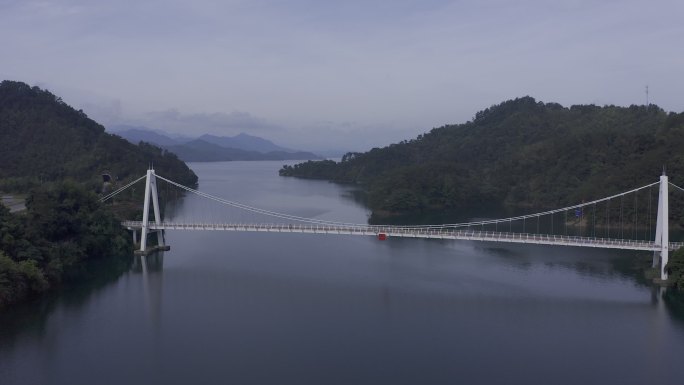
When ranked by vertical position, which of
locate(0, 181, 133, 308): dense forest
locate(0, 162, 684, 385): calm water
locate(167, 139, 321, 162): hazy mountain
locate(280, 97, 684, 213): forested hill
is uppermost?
locate(167, 139, 321, 162): hazy mountain

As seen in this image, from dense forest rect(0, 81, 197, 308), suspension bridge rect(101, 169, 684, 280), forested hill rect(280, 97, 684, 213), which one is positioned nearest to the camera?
dense forest rect(0, 81, 197, 308)

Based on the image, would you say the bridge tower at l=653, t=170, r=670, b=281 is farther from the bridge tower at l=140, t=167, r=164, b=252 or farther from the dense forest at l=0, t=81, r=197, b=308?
the dense forest at l=0, t=81, r=197, b=308

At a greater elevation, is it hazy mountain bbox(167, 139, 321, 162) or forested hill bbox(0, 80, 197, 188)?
hazy mountain bbox(167, 139, 321, 162)

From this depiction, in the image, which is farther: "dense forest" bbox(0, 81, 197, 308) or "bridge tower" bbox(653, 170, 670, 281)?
"bridge tower" bbox(653, 170, 670, 281)

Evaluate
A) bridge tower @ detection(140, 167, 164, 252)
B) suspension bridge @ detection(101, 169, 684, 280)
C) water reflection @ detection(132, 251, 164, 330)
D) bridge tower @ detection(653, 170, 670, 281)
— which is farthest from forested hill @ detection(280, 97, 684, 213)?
water reflection @ detection(132, 251, 164, 330)

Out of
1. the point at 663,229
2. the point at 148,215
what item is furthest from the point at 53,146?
the point at 663,229

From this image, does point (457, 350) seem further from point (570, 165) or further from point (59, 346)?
point (570, 165)
